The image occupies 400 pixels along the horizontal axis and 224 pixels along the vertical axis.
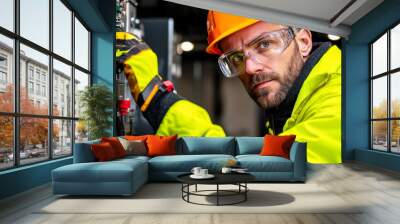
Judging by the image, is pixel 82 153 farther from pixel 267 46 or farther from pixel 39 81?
pixel 267 46

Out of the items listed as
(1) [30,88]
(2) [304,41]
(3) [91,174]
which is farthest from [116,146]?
(2) [304,41]

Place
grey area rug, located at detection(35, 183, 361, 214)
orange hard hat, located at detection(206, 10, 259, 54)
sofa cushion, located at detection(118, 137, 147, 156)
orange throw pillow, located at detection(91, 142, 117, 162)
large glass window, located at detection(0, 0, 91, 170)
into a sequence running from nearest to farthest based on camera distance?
grey area rug, located at detection(35, 183, 361, 214)
large glass window, located at detection(0, 0, 91, 170)
orange throw pillow, located at detection(91, 142, 117, 162)
sofa cushion, located at detection(118, 137, 147, 156)
orange hard hat, located at detection(206, 10, 259, 54)

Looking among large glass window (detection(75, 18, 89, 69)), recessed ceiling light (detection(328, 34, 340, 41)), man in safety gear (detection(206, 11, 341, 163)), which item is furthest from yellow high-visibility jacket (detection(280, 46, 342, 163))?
large glass window (detection(75, 18, 89, 69))

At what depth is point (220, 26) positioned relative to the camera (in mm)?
8516

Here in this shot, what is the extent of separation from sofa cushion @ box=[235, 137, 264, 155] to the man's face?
6.63 feet

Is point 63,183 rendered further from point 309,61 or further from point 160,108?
point 309,61

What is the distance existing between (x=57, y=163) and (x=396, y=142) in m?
6.23

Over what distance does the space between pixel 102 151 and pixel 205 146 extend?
186 cm

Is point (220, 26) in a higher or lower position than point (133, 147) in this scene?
higher

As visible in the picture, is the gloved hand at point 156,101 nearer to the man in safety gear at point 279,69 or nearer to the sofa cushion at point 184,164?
the man in safety gear at point 279,69

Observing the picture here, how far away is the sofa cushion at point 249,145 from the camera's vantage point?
6469mm

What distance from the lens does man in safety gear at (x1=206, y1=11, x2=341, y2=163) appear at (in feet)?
27.3

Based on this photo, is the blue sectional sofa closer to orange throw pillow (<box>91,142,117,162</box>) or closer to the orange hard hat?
orange throw pillow (<box>91,142,117,162</box>)

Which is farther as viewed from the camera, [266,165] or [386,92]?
[386,92]
